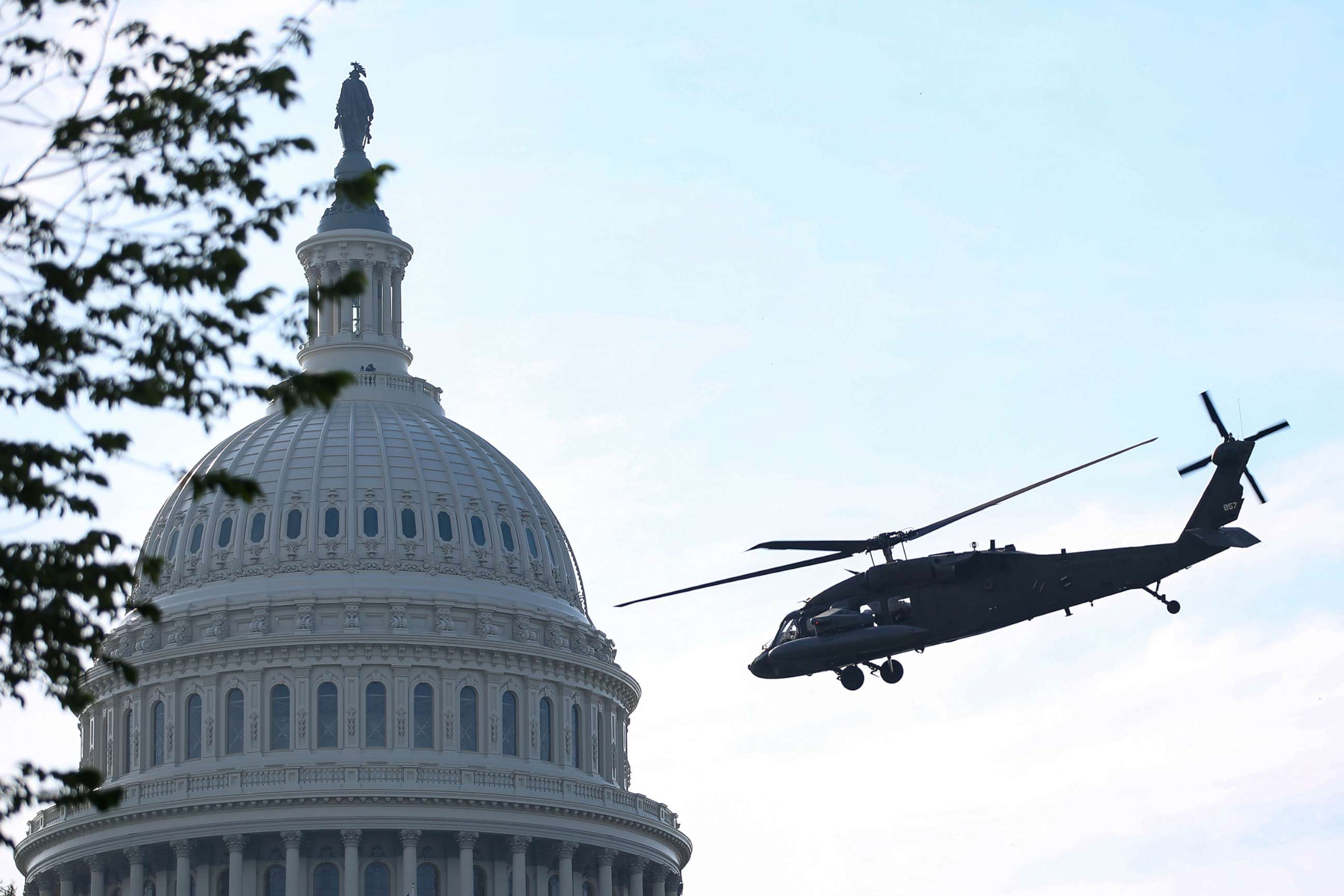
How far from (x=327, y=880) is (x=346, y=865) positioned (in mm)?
2002

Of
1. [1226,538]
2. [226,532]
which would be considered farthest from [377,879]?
[1226,538]

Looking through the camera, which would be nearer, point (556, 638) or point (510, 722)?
point (510, 722)

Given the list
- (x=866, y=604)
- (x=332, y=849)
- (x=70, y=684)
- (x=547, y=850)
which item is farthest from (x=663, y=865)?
(x=70, y=684)

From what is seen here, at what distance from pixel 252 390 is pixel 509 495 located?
10533 centimetres

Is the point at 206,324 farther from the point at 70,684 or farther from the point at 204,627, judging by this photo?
the point at 204,627

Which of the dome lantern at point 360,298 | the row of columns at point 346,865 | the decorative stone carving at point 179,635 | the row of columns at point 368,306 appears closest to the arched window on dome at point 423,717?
the row of columns at point 346,865

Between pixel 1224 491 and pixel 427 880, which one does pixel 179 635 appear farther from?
pixel 1224 491

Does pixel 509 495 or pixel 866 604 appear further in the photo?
pixel 509 495

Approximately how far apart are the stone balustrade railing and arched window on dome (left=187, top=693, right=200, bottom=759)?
2340mm

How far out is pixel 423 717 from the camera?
13312 cm

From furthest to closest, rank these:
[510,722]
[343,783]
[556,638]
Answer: [556,638] → [510,722] → [343,783]

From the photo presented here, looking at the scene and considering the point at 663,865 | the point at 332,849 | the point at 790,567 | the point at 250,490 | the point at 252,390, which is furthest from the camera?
the point at 663,865

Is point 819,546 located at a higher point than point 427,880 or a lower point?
lower

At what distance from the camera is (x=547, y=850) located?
133 m
